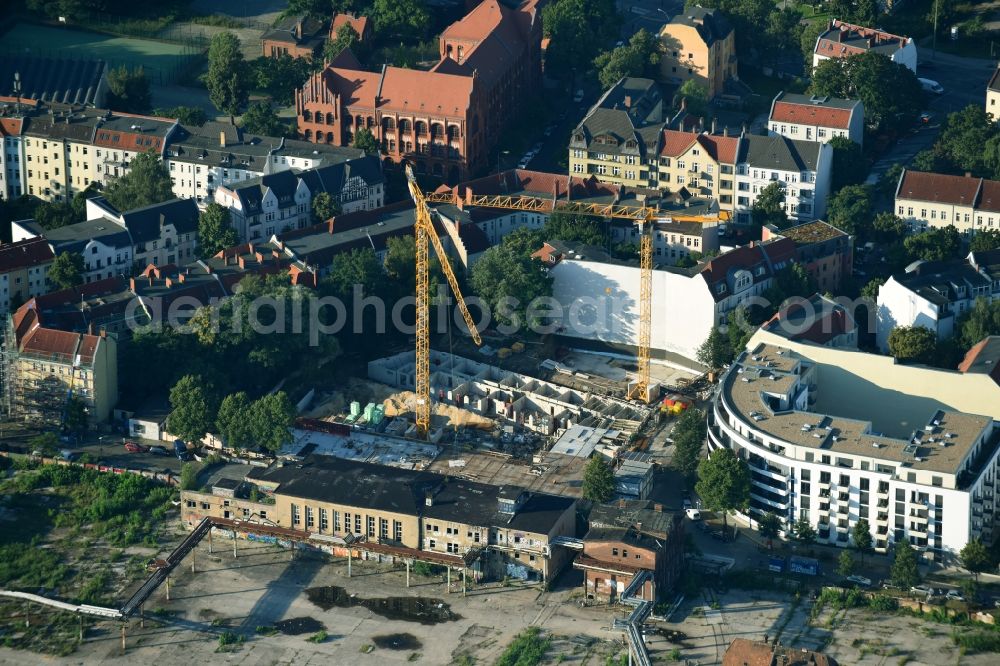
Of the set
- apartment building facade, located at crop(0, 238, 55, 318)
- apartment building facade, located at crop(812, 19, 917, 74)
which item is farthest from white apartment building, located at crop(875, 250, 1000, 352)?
apartment building facade, located at crop(0, 238, 55, 318)

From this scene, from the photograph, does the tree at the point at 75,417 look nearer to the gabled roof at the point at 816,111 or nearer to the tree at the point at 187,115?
the tree at the point at 187,115

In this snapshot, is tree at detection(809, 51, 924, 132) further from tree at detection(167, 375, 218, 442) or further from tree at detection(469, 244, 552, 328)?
tree at detection(167, 375, 218, 442)

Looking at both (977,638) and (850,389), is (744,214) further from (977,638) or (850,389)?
(977,638)

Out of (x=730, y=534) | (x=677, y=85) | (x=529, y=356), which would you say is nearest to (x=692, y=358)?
(x=529, y=356)

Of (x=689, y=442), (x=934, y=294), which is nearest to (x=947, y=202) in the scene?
(x=934, y=294)

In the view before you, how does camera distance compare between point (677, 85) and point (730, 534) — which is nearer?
point (730, 534)

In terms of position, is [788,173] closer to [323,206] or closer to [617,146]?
[617,146]

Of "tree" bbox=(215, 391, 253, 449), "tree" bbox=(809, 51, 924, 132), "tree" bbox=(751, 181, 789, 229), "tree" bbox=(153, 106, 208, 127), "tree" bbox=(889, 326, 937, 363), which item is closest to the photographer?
"tree" bbox=(215, 391, 253, 449)
